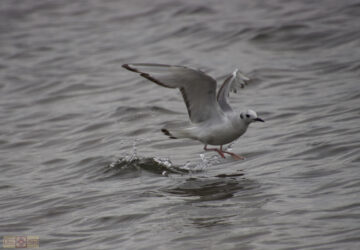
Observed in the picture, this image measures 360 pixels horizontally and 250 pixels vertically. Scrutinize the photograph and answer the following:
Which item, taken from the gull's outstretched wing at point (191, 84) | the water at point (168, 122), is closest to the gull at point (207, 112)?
the gull's outstretched wing at point (191, 84)

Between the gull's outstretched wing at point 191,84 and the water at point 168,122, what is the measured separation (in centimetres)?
79

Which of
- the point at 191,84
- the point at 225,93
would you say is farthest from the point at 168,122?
the point at 191,84

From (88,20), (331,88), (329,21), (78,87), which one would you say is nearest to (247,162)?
(331,88)

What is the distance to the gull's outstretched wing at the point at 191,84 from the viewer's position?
22.5 feet

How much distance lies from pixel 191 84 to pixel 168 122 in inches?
138

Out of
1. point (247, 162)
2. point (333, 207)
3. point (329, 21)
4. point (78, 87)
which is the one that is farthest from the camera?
point (329, 21)

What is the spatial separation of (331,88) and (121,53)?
576 centimetres

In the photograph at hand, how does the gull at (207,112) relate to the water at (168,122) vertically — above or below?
above

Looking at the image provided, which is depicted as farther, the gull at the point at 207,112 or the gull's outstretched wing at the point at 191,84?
the gull at the point at 207,112

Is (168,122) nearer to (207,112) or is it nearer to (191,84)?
(207,112)

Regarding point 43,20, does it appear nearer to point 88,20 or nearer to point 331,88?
point 88,20

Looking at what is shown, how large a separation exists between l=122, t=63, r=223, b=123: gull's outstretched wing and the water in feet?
2.61

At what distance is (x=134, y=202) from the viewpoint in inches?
281

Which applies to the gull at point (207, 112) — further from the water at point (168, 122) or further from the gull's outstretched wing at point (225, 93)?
the water at point (168, 122)
